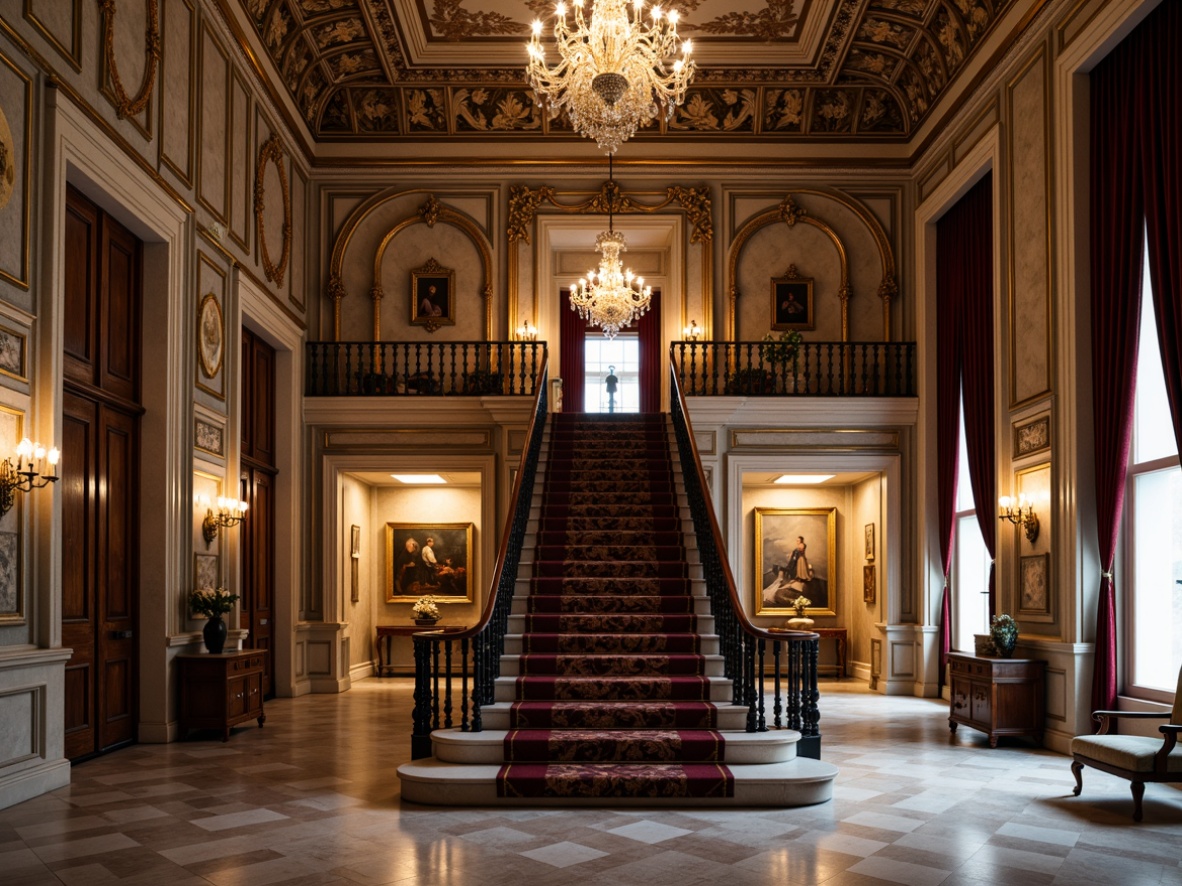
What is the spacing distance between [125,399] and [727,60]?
27.5ft

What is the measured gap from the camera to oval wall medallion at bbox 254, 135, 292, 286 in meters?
11.9

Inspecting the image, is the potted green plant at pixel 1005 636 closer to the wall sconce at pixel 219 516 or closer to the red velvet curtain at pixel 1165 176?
the red velvet curtain at pixel 1165 176

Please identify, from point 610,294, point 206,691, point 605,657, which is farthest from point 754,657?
point 610,294

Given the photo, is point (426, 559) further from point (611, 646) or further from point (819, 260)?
point (611, 646)

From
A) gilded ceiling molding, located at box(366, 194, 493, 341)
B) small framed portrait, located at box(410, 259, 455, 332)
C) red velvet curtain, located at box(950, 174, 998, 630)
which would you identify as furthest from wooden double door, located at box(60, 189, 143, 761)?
red velvet curtain, located at box(950, 174, 998, 630)

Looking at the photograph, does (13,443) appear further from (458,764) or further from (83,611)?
(458,764)

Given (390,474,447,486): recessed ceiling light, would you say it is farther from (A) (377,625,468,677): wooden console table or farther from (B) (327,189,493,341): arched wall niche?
(A) (377,625,468,677): wooden console table

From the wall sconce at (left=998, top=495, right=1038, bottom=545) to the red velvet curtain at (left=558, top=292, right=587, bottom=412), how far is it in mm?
7211

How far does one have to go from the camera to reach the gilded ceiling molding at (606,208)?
14664mm

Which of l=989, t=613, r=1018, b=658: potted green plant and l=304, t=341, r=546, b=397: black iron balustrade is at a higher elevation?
l=304, t=341, r=546, b=397: black iron balustrade

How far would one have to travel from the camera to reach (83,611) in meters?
7.97

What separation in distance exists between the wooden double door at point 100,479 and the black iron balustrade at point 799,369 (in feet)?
22.6

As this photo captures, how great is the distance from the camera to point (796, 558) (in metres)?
15.7

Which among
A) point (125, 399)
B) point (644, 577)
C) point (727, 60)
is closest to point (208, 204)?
point (125, 399)
